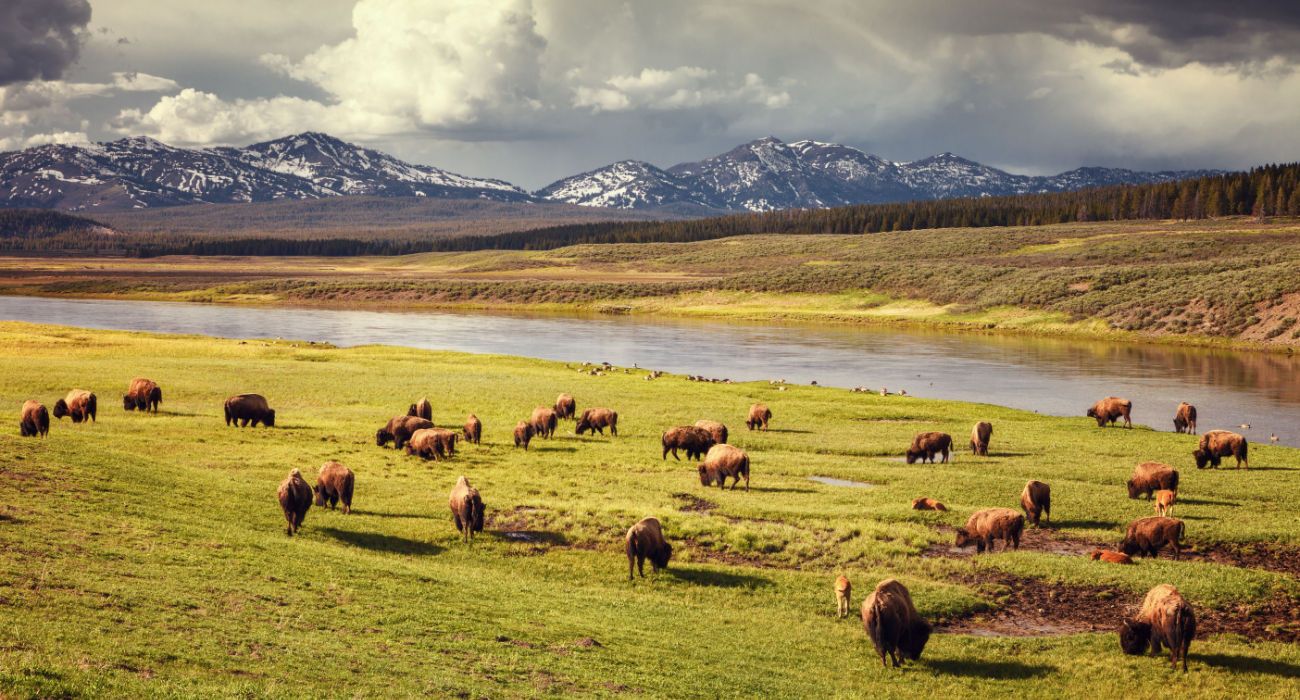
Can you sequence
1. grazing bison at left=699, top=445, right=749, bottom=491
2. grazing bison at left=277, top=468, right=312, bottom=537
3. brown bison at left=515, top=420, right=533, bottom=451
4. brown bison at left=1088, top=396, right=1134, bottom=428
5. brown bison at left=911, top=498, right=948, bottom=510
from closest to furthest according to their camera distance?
grazing bison at left=277, top=468, right=312, bottom=537 → brown bison at left=911, top=498, right=948, bottom=510 → grazing bison at left=699, top=445, right=749, bottom=491 → brown bison at left=515, top=420, right=533, bottom=451 → brown bison at left=1088, top=396, right=1134, bottom=428

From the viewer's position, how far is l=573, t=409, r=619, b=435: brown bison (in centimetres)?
4241

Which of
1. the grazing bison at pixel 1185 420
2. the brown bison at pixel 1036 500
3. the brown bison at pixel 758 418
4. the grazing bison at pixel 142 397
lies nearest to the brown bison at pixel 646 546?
the brown bison at pixel 1036 500

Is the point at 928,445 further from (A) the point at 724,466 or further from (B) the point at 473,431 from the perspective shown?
(B) the point at 473,431

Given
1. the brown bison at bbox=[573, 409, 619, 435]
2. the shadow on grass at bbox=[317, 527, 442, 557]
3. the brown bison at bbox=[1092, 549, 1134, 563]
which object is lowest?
the shadow on grass at bbox=[317, 527, 442, 557]

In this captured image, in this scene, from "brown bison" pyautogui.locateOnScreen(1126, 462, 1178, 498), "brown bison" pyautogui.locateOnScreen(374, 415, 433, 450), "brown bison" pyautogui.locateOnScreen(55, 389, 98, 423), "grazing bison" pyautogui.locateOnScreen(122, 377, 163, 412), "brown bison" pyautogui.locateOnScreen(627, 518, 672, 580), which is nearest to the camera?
"brown bison" pyautogui.locateOnScreen(627, 518, 672, 580)

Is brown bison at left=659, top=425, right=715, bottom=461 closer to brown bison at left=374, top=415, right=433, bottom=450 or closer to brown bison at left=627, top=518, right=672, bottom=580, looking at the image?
brown bison at left=374, top=415, right=433, bottom=450

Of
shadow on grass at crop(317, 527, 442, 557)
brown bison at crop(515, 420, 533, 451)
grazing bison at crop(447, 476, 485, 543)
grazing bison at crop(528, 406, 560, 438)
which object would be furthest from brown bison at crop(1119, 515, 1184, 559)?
grazing bison at crop(528, 406, 560, 438)

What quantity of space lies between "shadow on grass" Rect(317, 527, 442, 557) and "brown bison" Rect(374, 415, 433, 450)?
→ 1300 cm

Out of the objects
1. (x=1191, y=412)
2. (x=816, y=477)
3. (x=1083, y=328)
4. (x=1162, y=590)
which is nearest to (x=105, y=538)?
(x=1162, y=590)

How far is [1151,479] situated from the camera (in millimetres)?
29953

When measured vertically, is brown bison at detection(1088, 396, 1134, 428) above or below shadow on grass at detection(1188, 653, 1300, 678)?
above

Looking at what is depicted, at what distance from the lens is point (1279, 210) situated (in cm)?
17638

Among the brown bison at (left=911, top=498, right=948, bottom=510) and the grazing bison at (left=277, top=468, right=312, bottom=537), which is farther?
the brown bison at (left=911, top=498, right=948, bottom=510)

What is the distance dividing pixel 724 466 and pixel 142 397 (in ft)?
94.0
